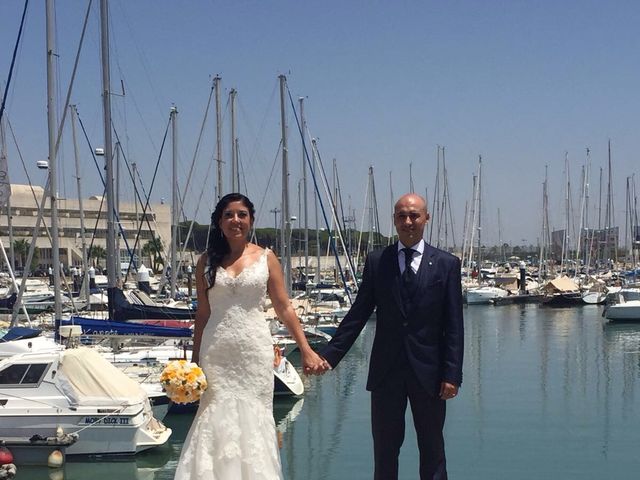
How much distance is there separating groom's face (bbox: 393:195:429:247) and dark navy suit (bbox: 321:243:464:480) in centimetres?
14

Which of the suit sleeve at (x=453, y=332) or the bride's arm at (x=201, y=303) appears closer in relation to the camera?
the suit sleeve at (x=453, y=332)

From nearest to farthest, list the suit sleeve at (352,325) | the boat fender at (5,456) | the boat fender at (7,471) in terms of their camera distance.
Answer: the suit sleeve at (352,325)
the boat fender at (7,471)
the boat fender at (5,456)

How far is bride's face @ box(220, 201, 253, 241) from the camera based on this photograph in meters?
5.78

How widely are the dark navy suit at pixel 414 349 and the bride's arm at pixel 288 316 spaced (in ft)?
0.40

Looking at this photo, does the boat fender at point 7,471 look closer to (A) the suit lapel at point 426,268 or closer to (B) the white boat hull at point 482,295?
(A) the suit lapel at point 426,268

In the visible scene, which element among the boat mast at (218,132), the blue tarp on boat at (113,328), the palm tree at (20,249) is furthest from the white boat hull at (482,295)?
the palm tree at (20,249)

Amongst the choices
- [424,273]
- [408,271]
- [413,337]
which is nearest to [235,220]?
[408,271]

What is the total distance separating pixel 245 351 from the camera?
5809mm

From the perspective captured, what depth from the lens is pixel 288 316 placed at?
5.89 m

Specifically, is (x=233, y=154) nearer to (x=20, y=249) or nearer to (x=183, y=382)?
Answer: (x=183, y=382)

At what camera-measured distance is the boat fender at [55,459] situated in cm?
1370

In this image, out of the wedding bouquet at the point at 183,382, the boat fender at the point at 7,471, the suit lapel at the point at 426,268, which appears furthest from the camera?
the boat fender at the point at 7,471

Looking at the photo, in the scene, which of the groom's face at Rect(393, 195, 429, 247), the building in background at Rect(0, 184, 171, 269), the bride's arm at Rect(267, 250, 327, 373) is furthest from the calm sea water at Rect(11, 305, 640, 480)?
the building in background at Rect(0, 184, 171, 269)

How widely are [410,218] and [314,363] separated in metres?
1.18
